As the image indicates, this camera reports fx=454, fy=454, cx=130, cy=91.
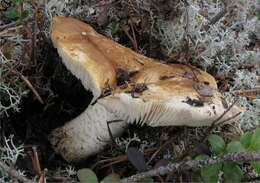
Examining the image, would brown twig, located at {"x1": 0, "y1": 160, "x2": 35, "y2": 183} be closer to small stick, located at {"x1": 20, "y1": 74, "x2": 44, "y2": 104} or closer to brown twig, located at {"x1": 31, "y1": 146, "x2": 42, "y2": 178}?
brown twig, located at {"x1": 31, "y1": 146, "x2": 42, "y2": 178}

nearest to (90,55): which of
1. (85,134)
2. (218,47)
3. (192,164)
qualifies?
(85,134)

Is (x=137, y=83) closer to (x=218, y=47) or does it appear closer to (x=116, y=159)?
(x=116, y=159)

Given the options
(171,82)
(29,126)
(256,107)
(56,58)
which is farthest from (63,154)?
(256,107)

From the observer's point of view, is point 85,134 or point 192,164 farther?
point 85,134

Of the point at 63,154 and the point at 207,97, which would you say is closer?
the point at 207,97

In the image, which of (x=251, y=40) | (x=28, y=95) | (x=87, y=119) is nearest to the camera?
(x=87, y=119)

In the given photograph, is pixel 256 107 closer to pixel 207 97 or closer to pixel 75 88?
pixel 207 97

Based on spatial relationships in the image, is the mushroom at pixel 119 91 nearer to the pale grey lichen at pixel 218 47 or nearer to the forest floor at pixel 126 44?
the forest floor at pixel 126 44
